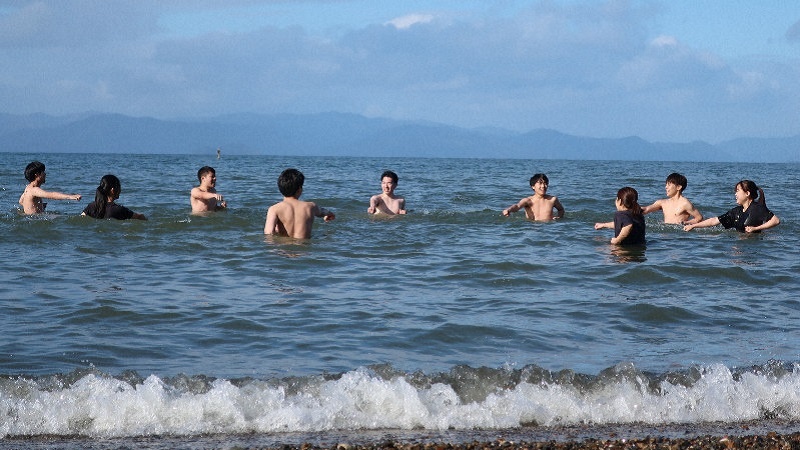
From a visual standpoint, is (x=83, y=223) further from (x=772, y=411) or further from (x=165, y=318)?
(x=772, y=411)

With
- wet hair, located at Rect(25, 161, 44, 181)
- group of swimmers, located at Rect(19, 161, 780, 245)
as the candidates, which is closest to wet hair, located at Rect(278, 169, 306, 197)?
group of swimmers, located at Rect(19, 161, 780, 245)

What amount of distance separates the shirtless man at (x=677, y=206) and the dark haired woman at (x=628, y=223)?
6.75 ft

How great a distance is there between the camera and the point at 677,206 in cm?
1448

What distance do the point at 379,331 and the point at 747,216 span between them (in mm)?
8348

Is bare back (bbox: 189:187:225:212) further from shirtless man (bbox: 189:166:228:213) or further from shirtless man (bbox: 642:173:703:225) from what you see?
shirtless man (bbox: 642:173:703:225)

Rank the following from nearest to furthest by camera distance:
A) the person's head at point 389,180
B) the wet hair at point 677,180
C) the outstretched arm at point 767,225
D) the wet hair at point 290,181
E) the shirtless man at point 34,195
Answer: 1. the wet hair at point 290,181
2. the outstretched arm at point 767,225
3. the wet hair at point 677,180
4. the shirtless man at point 34,195
5. the person's head at point 389,180

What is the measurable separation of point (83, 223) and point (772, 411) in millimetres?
9860

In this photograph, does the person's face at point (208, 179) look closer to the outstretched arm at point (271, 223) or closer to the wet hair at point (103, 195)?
the wet hair at point (103, 195)

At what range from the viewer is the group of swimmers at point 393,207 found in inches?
467

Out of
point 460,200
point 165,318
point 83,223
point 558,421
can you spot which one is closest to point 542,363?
point 558,421

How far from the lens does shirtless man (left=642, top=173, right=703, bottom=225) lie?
14.2 meters

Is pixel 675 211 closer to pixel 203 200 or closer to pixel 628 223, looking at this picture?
pixel 628 223

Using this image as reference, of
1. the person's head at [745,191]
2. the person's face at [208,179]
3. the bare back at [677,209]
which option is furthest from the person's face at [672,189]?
the person's face at [208,179]

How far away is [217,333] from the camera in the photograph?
7.10 m
